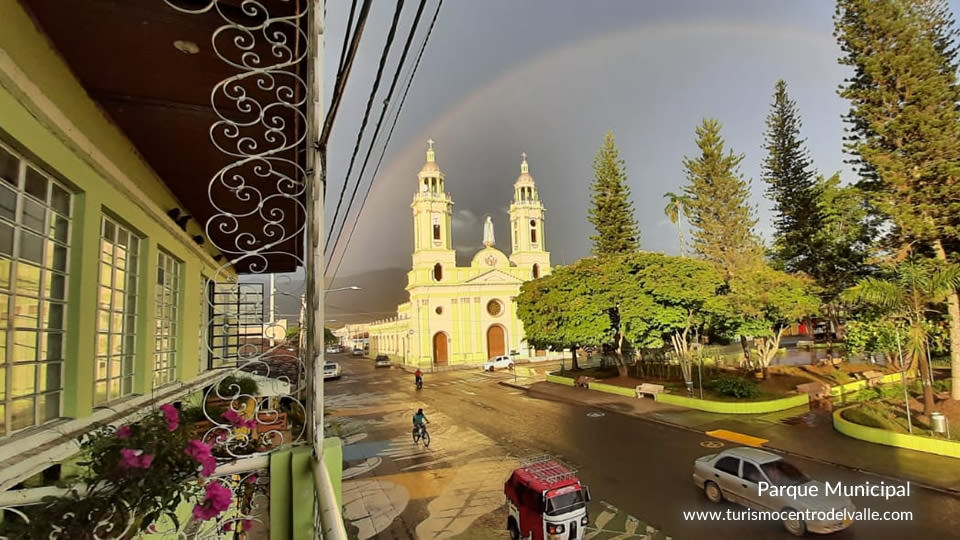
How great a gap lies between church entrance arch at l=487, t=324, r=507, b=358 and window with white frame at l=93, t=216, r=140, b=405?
41.4m

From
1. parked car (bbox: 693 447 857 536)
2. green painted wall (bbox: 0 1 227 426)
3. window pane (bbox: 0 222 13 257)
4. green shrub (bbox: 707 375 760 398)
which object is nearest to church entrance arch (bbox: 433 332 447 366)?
green shrub (bbox: 707 375 760 398)

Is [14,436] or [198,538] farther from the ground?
[14,436]

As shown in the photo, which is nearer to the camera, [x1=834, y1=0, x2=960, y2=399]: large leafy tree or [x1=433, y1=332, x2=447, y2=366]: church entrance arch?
[x1=834, y1=0, x2=960, y2=399]: large leafy tree

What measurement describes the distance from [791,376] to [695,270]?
7.40 meters

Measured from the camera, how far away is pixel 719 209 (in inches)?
1075

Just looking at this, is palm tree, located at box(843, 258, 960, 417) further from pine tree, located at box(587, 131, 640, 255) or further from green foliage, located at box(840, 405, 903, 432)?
pine tree, located at box(587, 131, 640, 255)

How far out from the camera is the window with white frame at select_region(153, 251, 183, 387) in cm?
514

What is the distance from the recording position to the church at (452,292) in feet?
143

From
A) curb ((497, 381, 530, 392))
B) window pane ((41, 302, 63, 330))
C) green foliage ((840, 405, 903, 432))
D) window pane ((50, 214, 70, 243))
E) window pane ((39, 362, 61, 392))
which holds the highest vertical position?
window pane ((50, 214, 70, 243))

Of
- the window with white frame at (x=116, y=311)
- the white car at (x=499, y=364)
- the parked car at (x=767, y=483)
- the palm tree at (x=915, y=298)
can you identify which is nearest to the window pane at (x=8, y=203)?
the window with white frame at (x=116, y=311)

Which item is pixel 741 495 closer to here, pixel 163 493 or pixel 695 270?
pixel 163 493

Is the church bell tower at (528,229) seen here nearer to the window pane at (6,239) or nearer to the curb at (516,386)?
the curb at (516,386)

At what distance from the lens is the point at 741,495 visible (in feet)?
27.5

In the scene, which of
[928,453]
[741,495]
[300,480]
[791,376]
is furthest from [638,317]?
[300,480]
